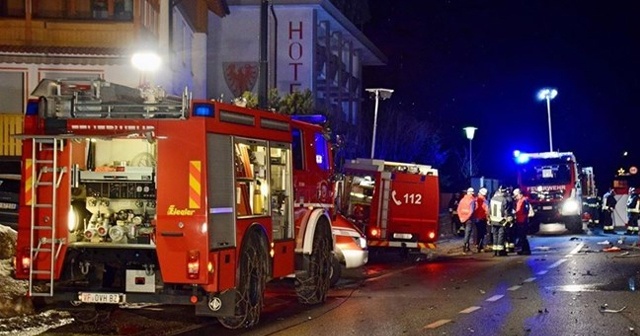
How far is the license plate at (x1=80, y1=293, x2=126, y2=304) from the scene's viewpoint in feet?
37.4

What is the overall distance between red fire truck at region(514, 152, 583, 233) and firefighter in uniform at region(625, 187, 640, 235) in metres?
1.90

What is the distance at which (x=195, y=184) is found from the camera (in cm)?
1099

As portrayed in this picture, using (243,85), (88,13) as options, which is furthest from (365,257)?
(243,85)

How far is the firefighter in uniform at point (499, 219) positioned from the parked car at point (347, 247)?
7.40 m

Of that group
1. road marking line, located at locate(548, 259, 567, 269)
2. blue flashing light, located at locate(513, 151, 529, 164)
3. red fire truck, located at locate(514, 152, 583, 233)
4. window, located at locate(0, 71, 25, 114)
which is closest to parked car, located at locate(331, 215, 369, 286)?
road marking line, located at locate(548, 259, 567, 269)

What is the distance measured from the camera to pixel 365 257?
1802 cm

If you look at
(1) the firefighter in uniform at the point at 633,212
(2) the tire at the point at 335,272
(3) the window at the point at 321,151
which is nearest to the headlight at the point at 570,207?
(1) the firefighter in uniform at the point at 633,212

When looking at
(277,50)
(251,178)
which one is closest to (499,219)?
(251,178)

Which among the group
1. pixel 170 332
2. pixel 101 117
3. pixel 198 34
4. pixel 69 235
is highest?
pixel 198 34

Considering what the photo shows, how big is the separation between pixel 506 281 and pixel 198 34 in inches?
758

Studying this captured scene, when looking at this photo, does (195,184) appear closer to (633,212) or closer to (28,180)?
(28,180)

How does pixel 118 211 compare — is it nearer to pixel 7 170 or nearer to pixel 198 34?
pixel 7 170

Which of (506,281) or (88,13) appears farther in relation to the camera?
(88,13)

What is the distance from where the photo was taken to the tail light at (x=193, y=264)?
36.1ft
